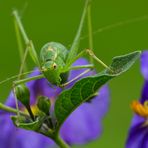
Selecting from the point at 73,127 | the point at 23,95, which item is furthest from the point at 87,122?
the point at 23,95

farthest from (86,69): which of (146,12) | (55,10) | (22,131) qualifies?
(55,10)

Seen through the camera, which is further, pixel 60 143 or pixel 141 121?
pixel 141 121

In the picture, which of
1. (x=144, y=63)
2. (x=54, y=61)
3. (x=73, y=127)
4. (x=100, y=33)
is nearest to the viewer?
(x=144, y=63)

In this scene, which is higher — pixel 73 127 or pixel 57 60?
pixel 57 60

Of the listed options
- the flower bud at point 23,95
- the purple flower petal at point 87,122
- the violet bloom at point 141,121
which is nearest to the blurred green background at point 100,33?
the purple flower petal at point 87,122

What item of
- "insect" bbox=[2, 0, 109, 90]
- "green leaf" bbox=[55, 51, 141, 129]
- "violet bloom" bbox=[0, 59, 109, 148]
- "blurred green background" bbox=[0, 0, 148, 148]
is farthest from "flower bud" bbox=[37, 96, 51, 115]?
"blurred green background" bbox=[0, 0, 148, 148]

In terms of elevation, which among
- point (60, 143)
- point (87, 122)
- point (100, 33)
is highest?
point (60, 143)

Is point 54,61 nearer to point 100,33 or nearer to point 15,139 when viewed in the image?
Result: point 15,139
